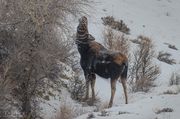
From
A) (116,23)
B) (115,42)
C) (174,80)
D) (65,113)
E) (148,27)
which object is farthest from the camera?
(148,27)

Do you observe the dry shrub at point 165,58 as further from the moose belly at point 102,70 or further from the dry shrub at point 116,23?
the moose belly at point 102,70

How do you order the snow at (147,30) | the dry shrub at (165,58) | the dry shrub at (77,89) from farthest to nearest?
1. the dry shrub at (165,58)
2. the dry shrub at (77,89)
3. the snow at (147,30)

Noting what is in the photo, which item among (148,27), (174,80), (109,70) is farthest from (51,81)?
Result: (148,27)

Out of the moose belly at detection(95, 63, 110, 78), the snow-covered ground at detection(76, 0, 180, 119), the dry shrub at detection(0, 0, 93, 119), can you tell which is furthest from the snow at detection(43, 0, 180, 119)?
the dry shrub at detection(0, 0, 93, 119)

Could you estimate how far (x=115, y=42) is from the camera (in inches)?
642

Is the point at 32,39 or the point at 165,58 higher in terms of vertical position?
the point at 32,39

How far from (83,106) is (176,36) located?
39.9 feet

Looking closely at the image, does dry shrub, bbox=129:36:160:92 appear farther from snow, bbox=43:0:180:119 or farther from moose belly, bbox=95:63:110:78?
moose belly, bbox=95:63:110:78

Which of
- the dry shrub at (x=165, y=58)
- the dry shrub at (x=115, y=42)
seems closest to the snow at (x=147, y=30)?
the dry shrub at (x=165, y=58)

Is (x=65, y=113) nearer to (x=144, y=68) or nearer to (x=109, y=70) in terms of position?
(x=109, y=70)

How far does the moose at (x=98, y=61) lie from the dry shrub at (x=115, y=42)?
3849 millimetres

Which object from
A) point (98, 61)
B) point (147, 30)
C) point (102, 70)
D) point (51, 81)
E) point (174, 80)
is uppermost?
point (98, 61)

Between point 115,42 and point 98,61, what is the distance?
457 centimetres

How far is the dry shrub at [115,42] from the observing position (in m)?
16.1
